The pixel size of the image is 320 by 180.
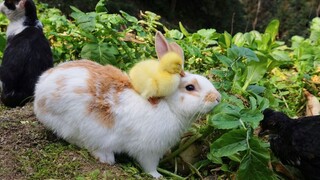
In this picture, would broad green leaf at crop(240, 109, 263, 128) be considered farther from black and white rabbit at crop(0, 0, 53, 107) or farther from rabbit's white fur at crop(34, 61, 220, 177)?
black and white rabbit at crop(0, 0, 53, 107)

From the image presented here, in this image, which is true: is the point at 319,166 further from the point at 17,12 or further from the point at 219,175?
the point at 17,12

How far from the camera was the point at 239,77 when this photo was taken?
150 inches

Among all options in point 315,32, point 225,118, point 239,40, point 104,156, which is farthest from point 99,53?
point 315,32

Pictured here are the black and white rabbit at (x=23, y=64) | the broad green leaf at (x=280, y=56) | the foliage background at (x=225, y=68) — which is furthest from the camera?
the broad green leaf at (x=280, y=56)

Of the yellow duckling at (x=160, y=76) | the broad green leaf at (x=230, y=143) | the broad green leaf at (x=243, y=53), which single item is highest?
the yellow duckling at (x=160, y=76)

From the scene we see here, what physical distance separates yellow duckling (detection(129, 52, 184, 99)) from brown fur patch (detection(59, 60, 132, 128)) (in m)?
0.14

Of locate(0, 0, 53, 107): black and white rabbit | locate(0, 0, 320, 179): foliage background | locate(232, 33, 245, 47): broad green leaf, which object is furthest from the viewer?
locate(232, 33, 245, 47): broad green leaf

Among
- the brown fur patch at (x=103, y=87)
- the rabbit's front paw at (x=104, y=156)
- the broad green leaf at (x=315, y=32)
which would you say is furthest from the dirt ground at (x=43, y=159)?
the broad green leaf at (x=315, y=32)

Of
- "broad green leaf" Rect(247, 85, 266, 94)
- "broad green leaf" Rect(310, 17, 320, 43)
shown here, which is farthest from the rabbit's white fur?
"broad green leaf" Rect(310, 17, 320, 43)

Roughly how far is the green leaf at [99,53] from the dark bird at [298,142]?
3.98ft

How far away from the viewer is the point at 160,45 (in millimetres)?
2885

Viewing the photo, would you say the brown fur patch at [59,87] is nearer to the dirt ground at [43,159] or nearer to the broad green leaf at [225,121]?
the dirt ground at [43,159]

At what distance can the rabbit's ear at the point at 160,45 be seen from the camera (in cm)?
287

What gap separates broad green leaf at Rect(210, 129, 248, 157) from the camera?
2.80 meters
